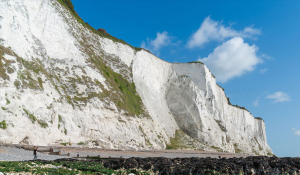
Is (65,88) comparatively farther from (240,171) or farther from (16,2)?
(240,171)

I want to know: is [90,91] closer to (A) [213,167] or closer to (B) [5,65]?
(B) [5,65]

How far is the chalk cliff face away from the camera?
19.8m

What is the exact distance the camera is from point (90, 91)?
2738 cm

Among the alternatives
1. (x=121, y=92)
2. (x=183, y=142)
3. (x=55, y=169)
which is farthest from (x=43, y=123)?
(x=183, y=142)

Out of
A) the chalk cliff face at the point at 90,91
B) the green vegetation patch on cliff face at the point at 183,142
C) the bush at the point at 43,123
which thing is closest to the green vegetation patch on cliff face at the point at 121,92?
the chalk cliff face at the point at 90,91

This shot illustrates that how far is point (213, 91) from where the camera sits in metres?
53.1

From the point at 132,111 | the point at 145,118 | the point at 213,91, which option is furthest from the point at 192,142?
the point at 213,91

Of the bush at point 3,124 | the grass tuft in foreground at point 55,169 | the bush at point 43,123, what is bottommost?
the grass tuft in foreground at point 55,169

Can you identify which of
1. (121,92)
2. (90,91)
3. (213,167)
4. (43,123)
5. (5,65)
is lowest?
(213,167)

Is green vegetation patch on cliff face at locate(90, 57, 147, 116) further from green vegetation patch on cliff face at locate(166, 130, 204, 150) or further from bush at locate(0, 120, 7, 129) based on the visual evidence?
bush at locate(0, 120, 7, 129)

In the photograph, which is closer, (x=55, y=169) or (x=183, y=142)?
(x=55, y=169)

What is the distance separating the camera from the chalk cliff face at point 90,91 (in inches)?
778

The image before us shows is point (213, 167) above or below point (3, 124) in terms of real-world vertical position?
below

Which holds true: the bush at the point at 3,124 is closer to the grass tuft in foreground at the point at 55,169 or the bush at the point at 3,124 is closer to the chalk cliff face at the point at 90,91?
the chalk cliff face at the point at 90,91
